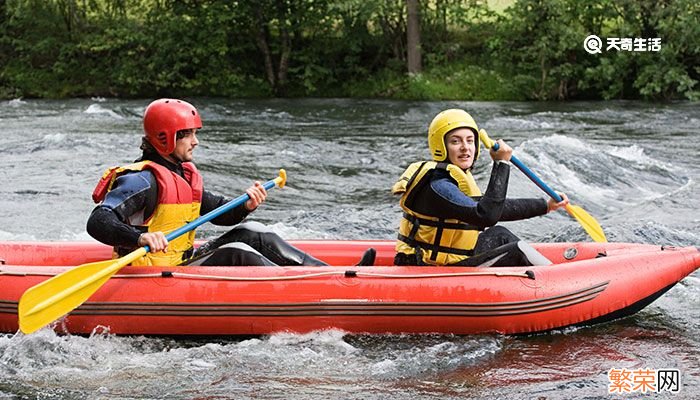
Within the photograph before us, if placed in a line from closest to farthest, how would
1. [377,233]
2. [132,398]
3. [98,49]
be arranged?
[132,398], [377,233], [98,49]

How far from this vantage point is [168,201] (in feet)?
16.4

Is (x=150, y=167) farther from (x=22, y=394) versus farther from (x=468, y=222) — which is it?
(x=468, y=222)

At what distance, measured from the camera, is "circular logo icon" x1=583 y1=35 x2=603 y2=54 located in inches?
684

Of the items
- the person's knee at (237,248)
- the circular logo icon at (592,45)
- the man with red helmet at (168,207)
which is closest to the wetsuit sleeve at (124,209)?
the man with red helmet at (168,207)

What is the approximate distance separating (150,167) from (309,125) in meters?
9.57

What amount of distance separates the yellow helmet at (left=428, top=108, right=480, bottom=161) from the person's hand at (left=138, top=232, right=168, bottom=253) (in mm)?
1448

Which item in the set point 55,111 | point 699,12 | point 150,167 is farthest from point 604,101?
point 150,167

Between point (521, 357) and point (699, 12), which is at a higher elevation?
point (699, 12)

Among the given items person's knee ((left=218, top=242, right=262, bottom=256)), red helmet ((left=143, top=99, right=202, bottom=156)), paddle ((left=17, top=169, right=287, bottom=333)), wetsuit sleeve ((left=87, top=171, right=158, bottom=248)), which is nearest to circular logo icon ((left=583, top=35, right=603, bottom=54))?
person's knee ((left=218, top=242, right=262, bottom=256))

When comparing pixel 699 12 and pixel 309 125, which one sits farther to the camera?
pixel 699 12

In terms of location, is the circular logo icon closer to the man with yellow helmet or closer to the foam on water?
the foam on water

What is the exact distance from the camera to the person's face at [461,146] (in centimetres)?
502

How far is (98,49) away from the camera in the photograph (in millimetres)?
20547

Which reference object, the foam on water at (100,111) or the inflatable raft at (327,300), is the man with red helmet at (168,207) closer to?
the inflatable raft at (327,300)
